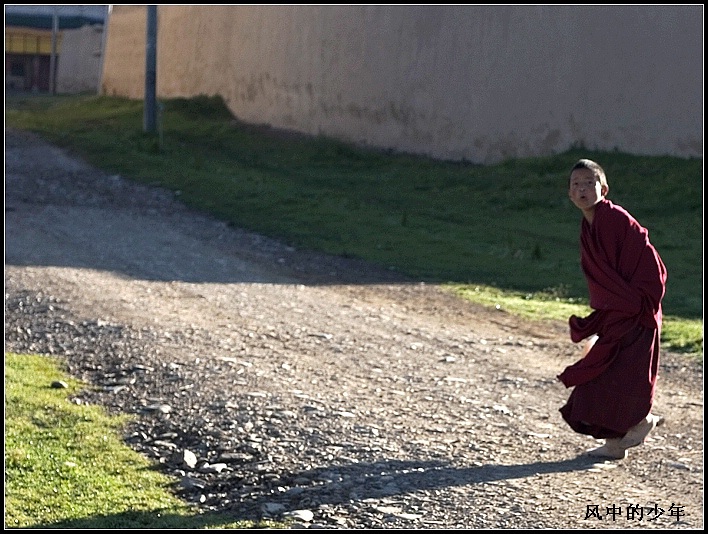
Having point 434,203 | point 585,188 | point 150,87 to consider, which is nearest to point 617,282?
point 585,188

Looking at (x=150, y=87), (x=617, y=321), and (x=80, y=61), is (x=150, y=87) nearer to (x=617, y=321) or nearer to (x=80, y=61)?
(x=617, y=321)

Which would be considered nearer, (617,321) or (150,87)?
(617,321)

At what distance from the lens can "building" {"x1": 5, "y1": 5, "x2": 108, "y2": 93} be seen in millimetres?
42969

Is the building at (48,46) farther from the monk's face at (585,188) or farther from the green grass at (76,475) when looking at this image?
the monk's face at (585,188)

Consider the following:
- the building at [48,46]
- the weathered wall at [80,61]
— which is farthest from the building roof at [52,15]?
the weathered wall at [80,61]

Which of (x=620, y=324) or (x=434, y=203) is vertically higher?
(x=620, y=324)

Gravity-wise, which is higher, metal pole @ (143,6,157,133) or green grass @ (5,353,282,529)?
metal pole @ (143,6,157,133)

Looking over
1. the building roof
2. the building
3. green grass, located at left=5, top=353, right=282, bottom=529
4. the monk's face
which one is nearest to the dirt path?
green grass, located at left=5, top=353, right=282, bottom=529

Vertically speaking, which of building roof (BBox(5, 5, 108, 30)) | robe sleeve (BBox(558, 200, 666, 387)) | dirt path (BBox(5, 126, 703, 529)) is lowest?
dirt path (BBox(5, 126, 703, 529))

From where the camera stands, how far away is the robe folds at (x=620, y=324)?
598 cm

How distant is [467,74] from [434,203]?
478cm

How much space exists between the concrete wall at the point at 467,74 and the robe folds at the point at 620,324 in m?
11.8

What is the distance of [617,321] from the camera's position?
19.7 ft

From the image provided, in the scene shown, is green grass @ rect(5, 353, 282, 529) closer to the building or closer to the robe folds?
the robe folds
